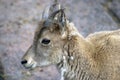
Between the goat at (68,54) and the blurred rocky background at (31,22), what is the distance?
2.93 m

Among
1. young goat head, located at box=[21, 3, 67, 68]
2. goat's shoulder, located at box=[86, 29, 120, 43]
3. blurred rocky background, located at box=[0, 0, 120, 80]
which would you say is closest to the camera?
young goat head, located at box=[21, 3, 67, 68]

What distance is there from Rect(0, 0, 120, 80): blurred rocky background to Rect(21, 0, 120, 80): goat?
2.93 m

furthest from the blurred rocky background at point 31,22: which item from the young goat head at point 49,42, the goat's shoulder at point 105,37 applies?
the young goat head at point 49,42

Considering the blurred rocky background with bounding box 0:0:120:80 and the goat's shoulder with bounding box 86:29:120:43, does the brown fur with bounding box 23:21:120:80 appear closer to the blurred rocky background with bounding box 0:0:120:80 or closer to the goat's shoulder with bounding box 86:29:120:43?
the goat's shoulder with bounding box 86:29:120:43

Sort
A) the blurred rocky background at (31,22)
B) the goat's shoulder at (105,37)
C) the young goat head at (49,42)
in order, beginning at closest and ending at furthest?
the young goat head at (49,42)
the goat's shoulder at (105,37)
the blurred rocky background at (31,22)

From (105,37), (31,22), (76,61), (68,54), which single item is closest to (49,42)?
(68,54)

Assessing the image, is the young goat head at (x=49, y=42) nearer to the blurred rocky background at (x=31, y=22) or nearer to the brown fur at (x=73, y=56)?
the brown fur at (x=73, y=56)

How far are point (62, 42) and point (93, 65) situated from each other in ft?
2.46

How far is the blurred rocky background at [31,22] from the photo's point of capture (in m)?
12.4

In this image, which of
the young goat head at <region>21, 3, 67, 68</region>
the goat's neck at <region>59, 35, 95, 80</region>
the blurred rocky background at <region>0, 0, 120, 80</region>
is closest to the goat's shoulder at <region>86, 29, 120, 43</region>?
the goat's neck at <region>59, 35, 95, 80</region>

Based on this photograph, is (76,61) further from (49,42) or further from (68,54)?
(49,42)

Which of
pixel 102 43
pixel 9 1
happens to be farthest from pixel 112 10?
pixel 102 43

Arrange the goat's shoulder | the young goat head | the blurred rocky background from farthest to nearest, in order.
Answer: the blurred rocky background
the goat's shoulder
the young goat head

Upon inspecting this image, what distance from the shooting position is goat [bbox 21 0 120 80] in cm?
904
